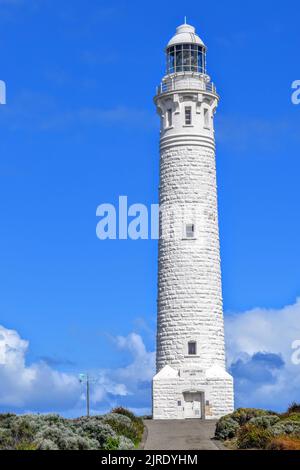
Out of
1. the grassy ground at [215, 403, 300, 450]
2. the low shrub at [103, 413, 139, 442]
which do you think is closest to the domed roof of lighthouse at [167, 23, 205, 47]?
the grassy ground at [215, 403, 300, 450]

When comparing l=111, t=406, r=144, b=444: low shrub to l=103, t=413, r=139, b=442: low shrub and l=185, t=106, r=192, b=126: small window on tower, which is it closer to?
l=103, t=413, r=139, b=442: low shrub

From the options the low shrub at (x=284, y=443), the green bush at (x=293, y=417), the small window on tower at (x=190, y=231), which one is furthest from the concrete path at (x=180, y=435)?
the small window on tower at (x=190, y=231)

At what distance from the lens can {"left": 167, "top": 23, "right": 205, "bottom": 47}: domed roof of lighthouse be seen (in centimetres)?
6284

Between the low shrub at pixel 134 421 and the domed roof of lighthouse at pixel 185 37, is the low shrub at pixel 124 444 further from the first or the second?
the domed roof of lighthouse at pixel 185 37

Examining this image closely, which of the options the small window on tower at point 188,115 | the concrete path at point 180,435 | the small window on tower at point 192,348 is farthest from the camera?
the small window on tower at point 188,115

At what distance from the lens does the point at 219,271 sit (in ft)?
199

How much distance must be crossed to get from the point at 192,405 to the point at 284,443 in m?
24.3

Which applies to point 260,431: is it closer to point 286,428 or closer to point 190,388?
point 286,428

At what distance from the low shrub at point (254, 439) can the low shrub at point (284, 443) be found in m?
1.03

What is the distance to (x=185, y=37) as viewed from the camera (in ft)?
206

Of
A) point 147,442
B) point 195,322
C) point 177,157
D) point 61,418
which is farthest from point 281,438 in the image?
point 177,157

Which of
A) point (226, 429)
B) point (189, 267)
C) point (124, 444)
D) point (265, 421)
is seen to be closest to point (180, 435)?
point (226, 429)

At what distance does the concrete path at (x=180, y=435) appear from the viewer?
39.7 meters
